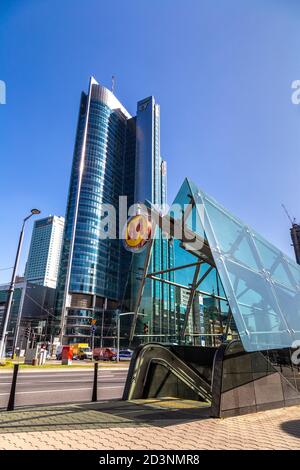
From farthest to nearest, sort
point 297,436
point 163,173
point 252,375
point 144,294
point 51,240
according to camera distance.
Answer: point 51,240
point 163,173
point 144,294
point 252,375
point 297,436

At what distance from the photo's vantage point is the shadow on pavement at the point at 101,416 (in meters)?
5.09

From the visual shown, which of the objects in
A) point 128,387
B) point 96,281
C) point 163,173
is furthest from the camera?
point 163,173

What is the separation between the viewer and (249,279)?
7.12 meters

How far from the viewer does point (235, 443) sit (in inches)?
167

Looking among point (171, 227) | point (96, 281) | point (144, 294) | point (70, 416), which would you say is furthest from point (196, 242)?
point (96, 281)

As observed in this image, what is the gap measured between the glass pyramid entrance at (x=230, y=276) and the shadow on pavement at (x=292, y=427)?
4.44 ft

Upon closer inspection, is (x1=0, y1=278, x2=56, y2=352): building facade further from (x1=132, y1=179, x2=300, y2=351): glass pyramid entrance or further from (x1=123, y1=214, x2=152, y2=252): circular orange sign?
(x1=123, y1=214, x2=152, y2=252): circular orange sign

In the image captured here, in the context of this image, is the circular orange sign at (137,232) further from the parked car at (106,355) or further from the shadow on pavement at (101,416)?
the parked car at (106,355)

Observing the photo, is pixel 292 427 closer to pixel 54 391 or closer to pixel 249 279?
pixel 249 279

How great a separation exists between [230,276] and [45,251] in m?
180

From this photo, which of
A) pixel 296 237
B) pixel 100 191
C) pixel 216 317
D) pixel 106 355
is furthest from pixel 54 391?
pixel 296 237

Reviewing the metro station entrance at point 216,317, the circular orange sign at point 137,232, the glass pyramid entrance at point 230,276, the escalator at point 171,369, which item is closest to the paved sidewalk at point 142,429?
the metro station entrance at point 216,317
